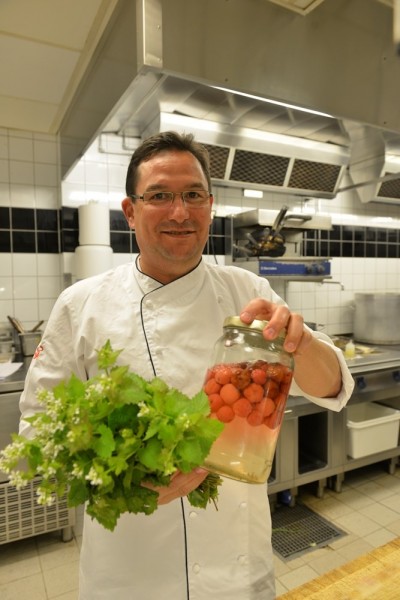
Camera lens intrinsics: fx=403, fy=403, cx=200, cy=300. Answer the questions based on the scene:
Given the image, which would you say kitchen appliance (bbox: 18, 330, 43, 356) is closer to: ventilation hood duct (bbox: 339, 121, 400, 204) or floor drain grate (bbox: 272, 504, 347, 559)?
floor drain grate (bbox: 272, 504, 347, 559)

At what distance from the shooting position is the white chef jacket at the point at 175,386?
99 centimetres

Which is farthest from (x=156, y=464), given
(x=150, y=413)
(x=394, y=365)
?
(x=394, y=365)

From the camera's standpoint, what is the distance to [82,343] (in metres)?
1.08

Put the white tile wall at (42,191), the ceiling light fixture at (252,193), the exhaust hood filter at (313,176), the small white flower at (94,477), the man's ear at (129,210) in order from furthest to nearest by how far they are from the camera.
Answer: the ceiling light fixture at (252,193) → the exhaust hood filter at (313,176) → the white tile wall at (42,191) → the man's ear at (129,210) → the small white flower at (94,477)

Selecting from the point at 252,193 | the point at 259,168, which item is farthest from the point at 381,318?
the point at 259,168

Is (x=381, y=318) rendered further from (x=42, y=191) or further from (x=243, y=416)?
(x=243, y=416)

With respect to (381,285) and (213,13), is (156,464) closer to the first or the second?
(213,13)

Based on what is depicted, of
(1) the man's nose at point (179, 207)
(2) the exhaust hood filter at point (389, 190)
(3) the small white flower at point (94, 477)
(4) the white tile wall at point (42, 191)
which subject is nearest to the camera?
(3) the small white flower at point (94, 477)

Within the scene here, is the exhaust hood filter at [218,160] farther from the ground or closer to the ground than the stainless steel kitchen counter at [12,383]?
farther from the ground

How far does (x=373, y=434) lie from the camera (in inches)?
107

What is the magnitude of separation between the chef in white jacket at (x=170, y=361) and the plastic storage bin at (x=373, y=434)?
180cm

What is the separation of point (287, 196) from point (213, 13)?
7.68 feet

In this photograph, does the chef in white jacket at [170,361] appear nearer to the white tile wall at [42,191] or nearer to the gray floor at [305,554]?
the gray floor at [305,554]

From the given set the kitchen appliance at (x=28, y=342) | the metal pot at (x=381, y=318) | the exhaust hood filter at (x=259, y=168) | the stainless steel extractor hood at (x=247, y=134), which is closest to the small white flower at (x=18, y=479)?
the stainless steel extractor hood at (x=247, y=134)
